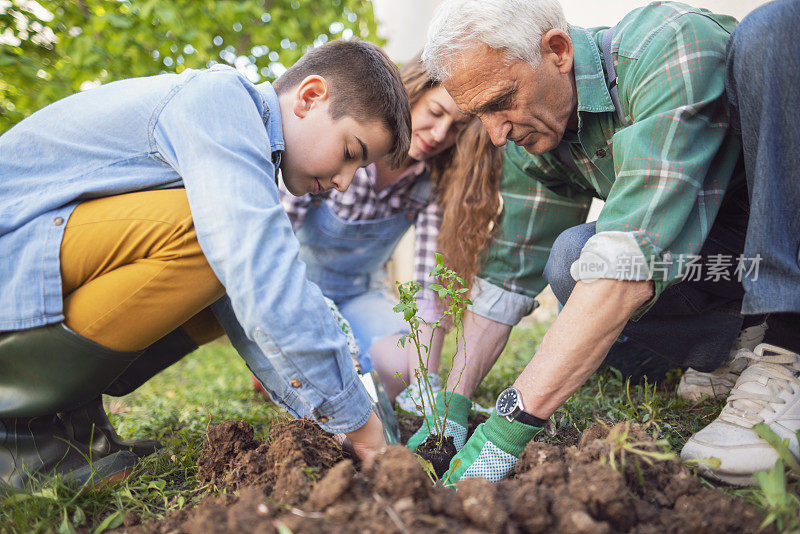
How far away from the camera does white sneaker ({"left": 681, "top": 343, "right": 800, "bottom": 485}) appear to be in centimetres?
142

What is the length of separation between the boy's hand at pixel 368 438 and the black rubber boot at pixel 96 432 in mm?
714

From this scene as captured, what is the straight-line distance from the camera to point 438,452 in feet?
5.63

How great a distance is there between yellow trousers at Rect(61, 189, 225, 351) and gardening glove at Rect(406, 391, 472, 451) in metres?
0.86

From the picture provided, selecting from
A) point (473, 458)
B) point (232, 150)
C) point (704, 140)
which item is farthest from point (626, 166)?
point (232, 150)

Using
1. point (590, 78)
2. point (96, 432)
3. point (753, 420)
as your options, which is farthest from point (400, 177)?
point (753, 420)

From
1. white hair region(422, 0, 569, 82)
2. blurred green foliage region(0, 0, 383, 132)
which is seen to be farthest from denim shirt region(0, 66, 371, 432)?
blurred green foliage region(0, 0, 383, 132)

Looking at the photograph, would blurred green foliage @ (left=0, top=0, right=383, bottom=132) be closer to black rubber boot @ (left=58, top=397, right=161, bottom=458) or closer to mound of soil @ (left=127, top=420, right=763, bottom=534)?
black rubber boot @ (left=58, top=397, right=161, bottom=458)

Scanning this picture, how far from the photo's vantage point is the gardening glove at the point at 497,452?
1.51 metres

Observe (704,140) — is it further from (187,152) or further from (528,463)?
(187,152)

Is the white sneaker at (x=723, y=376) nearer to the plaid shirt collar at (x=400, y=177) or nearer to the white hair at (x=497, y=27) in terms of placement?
the white hair at (x=497, y=27)

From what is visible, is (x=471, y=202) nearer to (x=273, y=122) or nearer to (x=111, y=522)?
(x=273, y=122)

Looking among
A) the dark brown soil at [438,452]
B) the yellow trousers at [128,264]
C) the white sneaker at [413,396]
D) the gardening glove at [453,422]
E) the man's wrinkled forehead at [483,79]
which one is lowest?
the white sneaker at [413,396]

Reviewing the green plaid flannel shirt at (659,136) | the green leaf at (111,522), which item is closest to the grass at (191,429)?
the green leaf at (111,522)

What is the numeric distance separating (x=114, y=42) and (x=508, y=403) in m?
3.23
